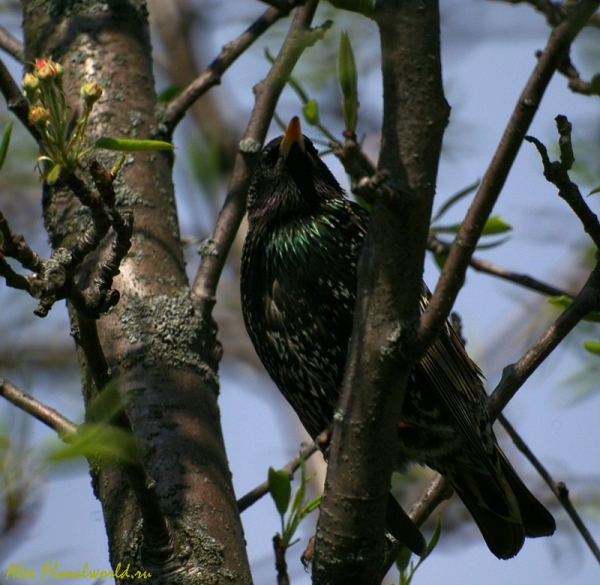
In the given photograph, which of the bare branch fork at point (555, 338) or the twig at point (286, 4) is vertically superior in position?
the twig at point (286, 4)

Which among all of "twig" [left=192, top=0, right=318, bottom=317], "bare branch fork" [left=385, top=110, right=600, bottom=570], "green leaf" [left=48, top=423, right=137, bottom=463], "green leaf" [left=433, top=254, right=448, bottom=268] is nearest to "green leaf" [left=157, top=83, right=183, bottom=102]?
"twig" [left=192, top=0, right=318, bottom=317]

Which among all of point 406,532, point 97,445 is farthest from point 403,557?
point 97,445

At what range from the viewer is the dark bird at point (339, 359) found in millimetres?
2553

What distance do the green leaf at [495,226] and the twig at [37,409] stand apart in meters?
1.60

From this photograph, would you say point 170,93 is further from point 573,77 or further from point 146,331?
point 573,77

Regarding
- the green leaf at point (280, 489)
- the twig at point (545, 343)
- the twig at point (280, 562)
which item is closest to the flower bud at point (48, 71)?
the twig at point (545, 343)

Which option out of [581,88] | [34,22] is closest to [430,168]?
[581,88]

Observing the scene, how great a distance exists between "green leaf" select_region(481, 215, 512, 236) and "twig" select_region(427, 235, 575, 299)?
114 millimetres

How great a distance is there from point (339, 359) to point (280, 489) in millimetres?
461

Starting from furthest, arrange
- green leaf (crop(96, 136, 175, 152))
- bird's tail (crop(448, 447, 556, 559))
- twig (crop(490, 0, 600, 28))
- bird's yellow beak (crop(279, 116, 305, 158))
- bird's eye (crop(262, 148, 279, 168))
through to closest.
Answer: bird's eye (crop(262, 148, 279, 168)), bird's yellow beak (crop(279, 116, 305, 158)), bird's tail (crop(448, 447, 556, 559)), twig (crop(490, 0, 600, 28)), green leaf (crop(96, 136, 175, 152))

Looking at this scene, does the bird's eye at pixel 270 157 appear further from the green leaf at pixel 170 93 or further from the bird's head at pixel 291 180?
the green leaf at pixel 170 93

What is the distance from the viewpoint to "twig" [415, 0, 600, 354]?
1309 millimetres

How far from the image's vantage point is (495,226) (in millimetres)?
2732

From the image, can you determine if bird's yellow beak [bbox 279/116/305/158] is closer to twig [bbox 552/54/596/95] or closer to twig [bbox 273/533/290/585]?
twig [bbox 552/54/596/95]
